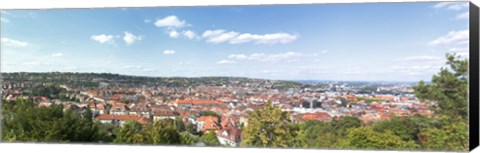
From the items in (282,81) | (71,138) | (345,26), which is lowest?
(71,138)

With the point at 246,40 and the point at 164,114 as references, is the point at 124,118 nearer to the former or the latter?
the point at 164,114

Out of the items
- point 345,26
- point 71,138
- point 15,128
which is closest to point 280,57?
point 345,26

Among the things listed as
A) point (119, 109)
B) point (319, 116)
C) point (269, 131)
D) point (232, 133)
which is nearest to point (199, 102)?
point (232, 133)

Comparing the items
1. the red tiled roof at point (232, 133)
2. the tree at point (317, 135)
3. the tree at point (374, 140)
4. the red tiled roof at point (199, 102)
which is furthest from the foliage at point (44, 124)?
the tree at point (374, 140)

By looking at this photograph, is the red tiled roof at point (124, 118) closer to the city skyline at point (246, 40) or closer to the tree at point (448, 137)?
the city skyline at point (246, 40)

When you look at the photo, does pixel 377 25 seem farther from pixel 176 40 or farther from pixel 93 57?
pixel 93 57

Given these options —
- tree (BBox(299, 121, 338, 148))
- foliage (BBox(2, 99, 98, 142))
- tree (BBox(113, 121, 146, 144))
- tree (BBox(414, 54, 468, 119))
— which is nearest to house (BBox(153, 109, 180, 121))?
tree (BBox(113, 121, 146, 144))

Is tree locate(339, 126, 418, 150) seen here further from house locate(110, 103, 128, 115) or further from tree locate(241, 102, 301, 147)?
house locate(110, 103, 128, 115)
